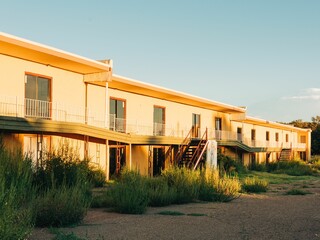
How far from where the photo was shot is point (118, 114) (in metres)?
28.7

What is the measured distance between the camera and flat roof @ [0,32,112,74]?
18969mm

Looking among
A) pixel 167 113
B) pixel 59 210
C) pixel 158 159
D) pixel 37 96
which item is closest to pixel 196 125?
pixel 167 113

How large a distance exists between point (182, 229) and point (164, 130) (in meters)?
22.6

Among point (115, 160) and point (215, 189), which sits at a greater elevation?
point (115, 160)

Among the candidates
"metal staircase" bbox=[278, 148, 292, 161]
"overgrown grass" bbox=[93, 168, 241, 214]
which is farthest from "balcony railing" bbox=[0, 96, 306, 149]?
"metal staircase" bbox=[278, 148, 292, 161]

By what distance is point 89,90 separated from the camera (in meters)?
25.8

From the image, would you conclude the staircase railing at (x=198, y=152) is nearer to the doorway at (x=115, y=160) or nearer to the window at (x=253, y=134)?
the doorway at (x=115, y=160)

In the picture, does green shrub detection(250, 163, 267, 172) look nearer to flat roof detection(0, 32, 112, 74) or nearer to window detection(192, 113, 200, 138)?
window detection(192, 113, 200, 138)

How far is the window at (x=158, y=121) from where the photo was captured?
31.9 metres

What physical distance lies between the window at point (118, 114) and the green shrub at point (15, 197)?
13.6 m

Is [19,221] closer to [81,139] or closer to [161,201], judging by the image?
[161,201]

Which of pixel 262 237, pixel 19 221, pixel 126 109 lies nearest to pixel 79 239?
pixel 19 221

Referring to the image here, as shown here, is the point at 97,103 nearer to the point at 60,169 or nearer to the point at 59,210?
the point at 60,169

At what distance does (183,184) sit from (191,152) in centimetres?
1390
